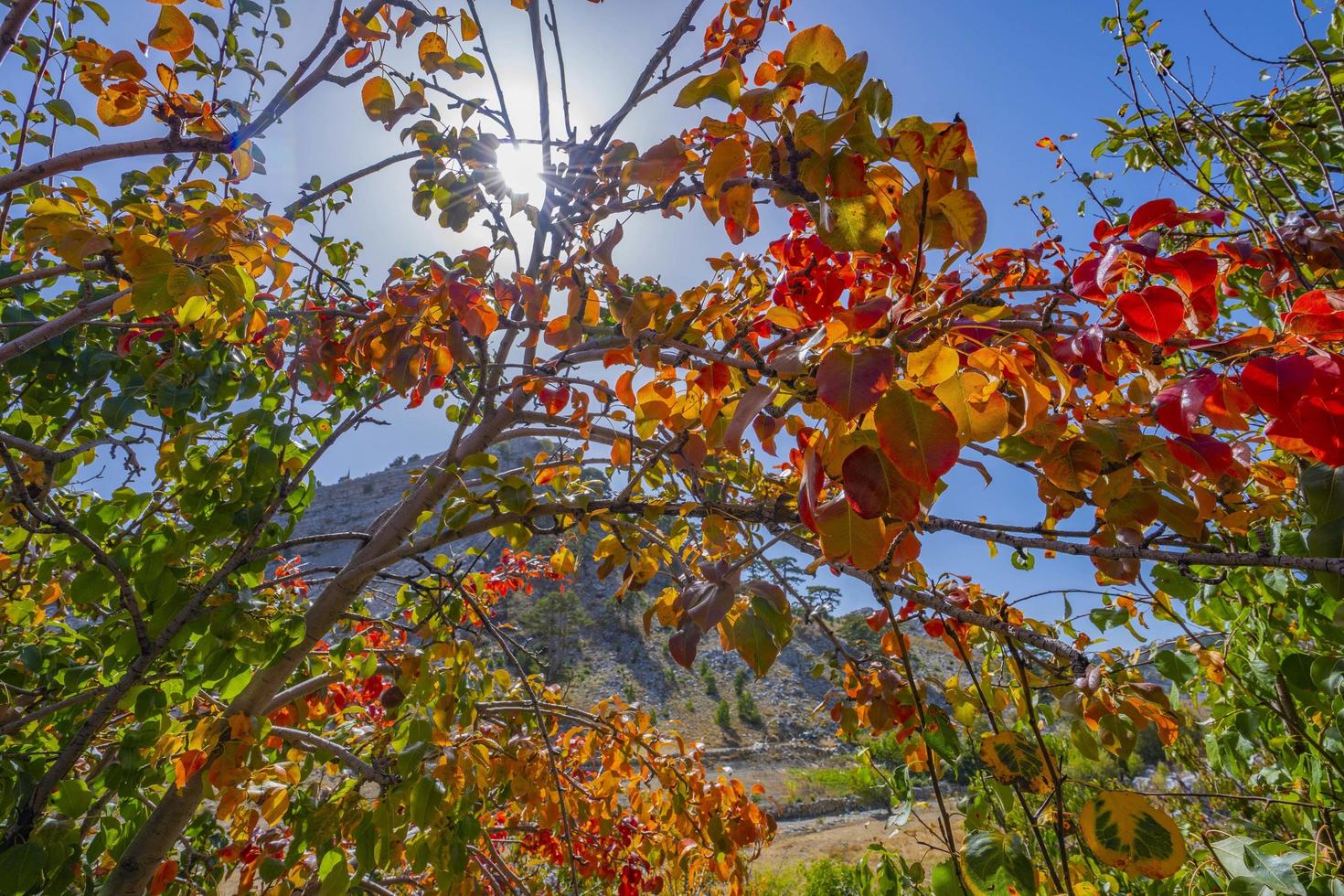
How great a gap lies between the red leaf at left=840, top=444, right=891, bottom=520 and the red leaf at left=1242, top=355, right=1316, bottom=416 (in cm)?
34

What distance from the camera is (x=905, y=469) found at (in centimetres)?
44

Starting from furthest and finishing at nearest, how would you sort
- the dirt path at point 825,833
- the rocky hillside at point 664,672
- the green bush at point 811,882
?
the rocky hillside at point 664,672 → the dirt path at point 825,833 → the green bush at point 811,882

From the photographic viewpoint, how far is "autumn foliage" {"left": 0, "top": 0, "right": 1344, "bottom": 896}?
566 mm

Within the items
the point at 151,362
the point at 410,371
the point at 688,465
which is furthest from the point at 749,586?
the point at 151,362

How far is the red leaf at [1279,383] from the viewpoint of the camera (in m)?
0.49

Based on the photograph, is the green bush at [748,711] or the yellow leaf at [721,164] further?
the green bush at [748,711]

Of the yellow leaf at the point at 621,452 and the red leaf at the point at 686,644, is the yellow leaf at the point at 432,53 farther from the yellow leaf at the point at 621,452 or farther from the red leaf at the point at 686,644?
the red leaf at the point at 686,644

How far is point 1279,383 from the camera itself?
1.62 ft

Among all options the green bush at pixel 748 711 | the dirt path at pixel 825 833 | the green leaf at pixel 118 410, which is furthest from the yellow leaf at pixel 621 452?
the green bush at pixel 748 711

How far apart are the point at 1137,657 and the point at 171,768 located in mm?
2839

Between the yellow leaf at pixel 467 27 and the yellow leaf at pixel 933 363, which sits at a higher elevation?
the yellow leaf at pixel 467 27

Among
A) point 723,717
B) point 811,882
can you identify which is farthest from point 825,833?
point 723,717

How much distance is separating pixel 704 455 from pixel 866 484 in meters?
0.62

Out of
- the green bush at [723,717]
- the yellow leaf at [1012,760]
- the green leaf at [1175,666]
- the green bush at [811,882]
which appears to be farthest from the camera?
the green bush at [723,717]
